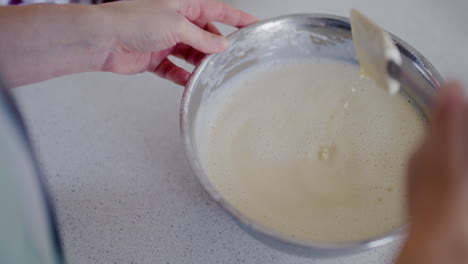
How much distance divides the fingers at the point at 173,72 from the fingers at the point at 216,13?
13 cm

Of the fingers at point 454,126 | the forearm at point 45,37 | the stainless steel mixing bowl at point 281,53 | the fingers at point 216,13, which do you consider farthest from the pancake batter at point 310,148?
the fingers at point 454,126

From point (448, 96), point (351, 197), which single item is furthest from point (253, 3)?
point (448, 96)

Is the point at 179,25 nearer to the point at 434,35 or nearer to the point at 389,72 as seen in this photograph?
the point at 389,72

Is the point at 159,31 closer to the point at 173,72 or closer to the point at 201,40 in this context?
the point at 201,40

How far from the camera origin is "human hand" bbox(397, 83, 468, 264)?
0.45 m

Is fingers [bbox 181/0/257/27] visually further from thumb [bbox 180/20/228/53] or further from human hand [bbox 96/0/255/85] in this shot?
thumb [bbox 180/20/228/53]

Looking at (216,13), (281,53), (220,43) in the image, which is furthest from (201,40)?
(281,53)

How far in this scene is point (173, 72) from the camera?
115cm

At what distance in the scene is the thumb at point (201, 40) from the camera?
0.95 meters

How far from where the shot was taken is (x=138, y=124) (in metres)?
1.11

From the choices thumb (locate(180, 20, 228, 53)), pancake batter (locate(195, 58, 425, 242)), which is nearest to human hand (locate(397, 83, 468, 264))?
pancake batter (locate(195, 58, 425, 242))

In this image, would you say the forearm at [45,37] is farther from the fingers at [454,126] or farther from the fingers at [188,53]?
the fingers at [454,126]

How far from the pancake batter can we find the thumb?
168 mm

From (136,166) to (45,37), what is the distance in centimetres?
35
